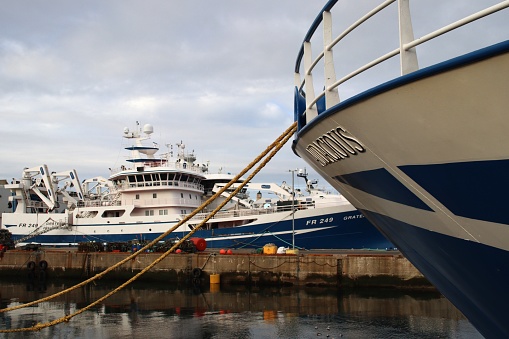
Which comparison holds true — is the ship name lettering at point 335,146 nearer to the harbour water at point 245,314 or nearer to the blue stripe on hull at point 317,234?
the harbour water at point 245,314

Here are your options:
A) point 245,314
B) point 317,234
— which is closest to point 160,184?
point 317,234

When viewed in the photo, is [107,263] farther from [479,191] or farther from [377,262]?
[479,191]

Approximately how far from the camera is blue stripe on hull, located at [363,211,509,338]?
3.51 meters

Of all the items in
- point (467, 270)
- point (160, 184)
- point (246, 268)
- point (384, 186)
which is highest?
point (160, 184)

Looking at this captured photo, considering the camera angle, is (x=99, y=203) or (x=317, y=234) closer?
(x=317, y=234)

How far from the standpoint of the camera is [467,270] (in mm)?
3885

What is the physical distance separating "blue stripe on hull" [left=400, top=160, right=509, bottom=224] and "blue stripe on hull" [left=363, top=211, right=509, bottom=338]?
1.19 ft

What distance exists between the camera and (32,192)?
3519 centimetres

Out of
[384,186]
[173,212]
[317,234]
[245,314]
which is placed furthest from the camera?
[173,212]

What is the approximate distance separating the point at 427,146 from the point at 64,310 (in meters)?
14.6

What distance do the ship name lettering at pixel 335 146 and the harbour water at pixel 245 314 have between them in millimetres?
7057

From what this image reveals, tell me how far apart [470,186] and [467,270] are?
1.08 metres

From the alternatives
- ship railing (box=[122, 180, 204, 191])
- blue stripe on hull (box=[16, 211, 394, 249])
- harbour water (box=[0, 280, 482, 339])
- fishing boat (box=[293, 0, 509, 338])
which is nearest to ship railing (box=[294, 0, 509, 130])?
fishing boat (box=[293, 0, 509, 338])

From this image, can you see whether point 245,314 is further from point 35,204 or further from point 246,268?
point 35,204
